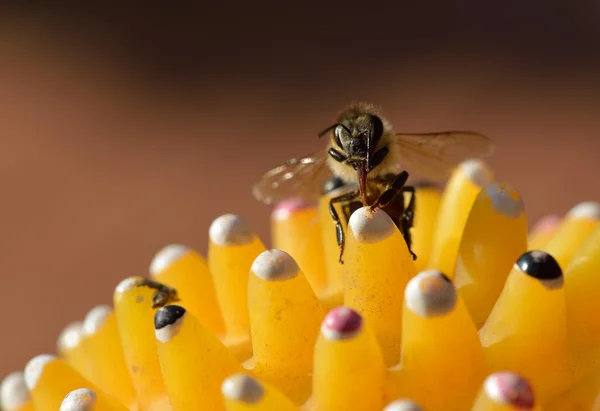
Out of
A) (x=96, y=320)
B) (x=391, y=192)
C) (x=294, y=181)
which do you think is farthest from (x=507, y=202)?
(x=96, y=320)

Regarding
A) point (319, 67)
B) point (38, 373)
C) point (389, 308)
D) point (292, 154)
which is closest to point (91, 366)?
point (38, 373)

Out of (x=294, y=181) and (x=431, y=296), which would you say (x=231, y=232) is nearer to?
(x=294, y=181)

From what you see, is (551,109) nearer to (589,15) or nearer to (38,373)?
(589,15)

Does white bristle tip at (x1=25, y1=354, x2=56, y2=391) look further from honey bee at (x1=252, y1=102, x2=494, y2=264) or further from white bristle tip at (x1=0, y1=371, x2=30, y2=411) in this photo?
honey bee at (x1=252, y1=102, x2=494, y2=264)

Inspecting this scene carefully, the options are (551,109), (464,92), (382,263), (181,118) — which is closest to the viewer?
(382,263)

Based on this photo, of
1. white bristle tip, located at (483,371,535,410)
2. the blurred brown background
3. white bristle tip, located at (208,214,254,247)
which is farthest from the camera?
the blurred brown background

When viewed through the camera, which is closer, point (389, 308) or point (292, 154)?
point (389, 308)

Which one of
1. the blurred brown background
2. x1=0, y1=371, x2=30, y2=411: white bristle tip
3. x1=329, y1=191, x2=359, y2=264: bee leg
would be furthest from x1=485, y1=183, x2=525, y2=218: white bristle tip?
the blurred brown background
